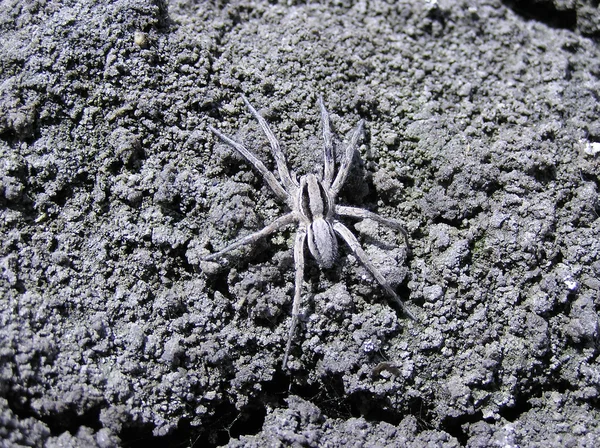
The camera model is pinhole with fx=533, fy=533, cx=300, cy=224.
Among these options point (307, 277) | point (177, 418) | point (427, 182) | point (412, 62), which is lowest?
point (177, 418)

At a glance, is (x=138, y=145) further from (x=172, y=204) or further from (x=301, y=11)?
(x=301, y=11)

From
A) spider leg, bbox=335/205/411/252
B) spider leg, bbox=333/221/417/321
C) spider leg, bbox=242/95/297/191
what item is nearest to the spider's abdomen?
spider leg, bbox=333/221/417/321

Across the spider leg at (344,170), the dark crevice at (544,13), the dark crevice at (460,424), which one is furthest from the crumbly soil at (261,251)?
the dark crevice at (544,13)

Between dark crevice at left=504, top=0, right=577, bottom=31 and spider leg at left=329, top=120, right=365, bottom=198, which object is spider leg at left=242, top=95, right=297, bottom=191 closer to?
spider leg at left=329, top=120, right=365, bottom=198

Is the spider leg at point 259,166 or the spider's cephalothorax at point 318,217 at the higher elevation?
the spider leg at point 259,166

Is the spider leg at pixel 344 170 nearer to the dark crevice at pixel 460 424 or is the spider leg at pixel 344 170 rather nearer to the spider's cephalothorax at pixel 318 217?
the spider's cephalothorax at pixel 318 217

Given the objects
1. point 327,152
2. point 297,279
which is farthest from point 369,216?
point 297,279

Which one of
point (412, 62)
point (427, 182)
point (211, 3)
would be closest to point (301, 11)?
point (211, 3)
